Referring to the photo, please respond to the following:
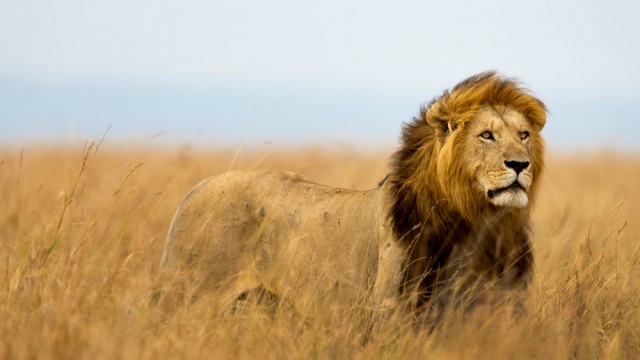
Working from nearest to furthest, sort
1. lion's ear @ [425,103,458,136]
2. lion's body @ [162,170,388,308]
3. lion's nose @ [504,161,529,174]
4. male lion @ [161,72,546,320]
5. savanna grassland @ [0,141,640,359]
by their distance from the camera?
savanna grassland @ [0,141,640,359], lion's nose @ [504,161,529,174], male lion @ [161,72,546,320], lion's ear @ [425,103,458,136], lion's body @ [162,170,388,308]

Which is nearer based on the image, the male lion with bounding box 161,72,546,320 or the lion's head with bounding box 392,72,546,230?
the lion's head with bounding box 392,72,546,230

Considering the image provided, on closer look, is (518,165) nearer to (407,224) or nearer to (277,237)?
(407,224)

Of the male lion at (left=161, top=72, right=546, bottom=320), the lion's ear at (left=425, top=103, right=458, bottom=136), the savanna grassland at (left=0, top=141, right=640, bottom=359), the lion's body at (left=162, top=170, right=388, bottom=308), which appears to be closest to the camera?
the savanna grassland at (left=0, top=141, right=640, bottom=359)

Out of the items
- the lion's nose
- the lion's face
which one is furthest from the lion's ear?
the lion's nose

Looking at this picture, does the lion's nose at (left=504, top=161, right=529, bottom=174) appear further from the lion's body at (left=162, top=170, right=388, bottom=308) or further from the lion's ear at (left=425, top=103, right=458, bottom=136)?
the lion's body at (left=162, top=170, right=388, bottom=308)

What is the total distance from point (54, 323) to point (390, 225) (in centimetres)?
183

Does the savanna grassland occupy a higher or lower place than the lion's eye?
lower

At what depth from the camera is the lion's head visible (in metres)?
4.90

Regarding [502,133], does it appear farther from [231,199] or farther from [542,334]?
[231,199]

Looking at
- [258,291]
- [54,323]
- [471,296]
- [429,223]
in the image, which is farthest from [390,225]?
[54,323]

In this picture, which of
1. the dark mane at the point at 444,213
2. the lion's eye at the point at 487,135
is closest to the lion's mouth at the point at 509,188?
the dark mane at the point at 444,213

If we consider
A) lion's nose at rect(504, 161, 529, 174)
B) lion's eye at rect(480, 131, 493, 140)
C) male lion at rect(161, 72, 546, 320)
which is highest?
lion's eye at rect(480, 131, 493, 140)

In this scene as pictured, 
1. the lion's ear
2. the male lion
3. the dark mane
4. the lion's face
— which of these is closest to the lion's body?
the male lion

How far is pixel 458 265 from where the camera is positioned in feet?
16.7
